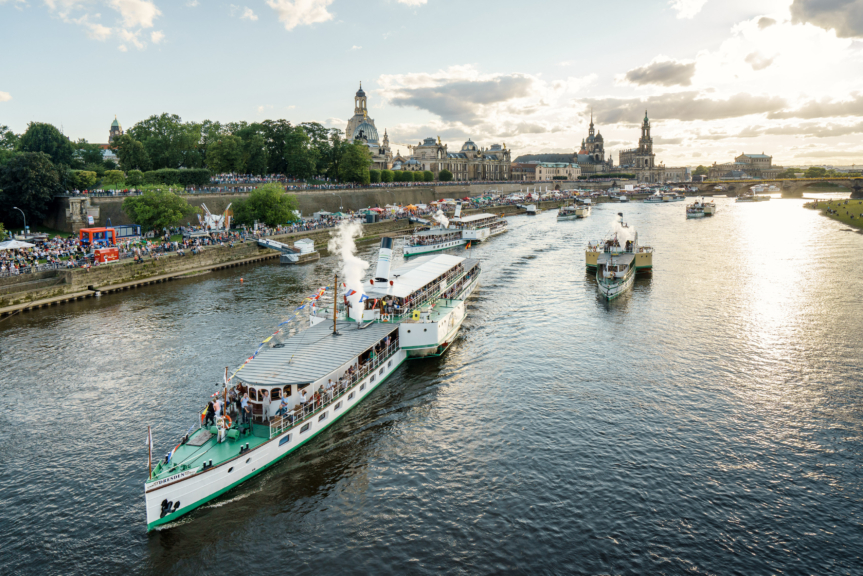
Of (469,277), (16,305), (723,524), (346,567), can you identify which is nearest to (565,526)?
(723,524)

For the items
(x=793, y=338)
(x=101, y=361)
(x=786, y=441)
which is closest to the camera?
(x=786, y=441)

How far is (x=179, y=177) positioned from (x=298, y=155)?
27103 millimetres

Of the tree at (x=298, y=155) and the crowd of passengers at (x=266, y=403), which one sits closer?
the crowd of passengers at (x=266, y=403)

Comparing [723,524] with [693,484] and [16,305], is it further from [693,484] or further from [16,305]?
[16,305]

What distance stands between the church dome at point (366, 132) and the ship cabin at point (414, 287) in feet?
520

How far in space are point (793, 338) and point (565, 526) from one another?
2604cm

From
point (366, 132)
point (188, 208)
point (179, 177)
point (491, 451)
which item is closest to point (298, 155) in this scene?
point (179, 177)

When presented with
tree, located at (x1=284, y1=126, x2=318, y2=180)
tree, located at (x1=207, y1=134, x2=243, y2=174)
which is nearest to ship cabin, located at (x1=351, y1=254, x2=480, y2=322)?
tree, located at (x1=207, y1=134, x2=243, y2=174)

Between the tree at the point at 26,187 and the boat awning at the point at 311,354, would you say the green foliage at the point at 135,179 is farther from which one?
the boat awning at the point at 311,354

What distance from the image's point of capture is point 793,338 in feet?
111

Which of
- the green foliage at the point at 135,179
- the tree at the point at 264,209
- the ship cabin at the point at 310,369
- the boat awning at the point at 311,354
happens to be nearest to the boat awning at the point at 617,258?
the boat awning at the point at 311,354

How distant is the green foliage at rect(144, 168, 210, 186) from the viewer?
80756 millimetres

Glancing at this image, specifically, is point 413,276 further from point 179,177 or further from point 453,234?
point 179,177

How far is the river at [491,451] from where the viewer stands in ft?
51.1
